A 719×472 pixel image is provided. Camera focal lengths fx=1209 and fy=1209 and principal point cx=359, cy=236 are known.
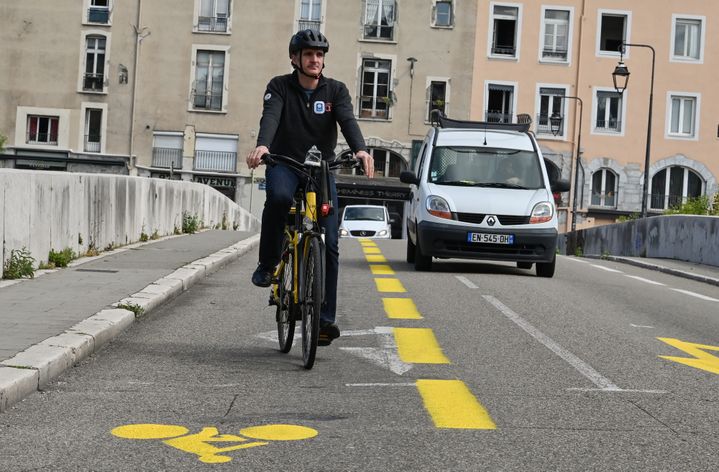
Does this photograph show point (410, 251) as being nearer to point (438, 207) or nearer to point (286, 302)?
point (438, 207)

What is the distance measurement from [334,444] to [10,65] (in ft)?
177

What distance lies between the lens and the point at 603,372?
24.3 ft

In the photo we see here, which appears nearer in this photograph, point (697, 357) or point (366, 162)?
point (366, 162)

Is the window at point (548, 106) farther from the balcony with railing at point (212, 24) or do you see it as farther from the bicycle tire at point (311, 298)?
the bicycle tire at point (311, 298)

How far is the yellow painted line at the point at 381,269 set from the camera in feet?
50.4

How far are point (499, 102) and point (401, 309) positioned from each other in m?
46.4

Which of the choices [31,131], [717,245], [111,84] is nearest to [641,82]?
[111,84]

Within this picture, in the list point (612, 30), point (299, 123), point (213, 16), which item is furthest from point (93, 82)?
point (299, 123)

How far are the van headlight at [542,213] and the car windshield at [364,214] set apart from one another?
25.0 meters

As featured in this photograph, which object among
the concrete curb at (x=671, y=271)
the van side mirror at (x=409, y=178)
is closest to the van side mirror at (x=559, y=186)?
the van side mirror at (x=409, y=178)

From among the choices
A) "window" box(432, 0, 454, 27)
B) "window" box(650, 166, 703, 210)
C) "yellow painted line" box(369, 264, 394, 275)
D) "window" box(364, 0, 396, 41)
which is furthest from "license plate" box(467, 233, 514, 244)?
"window" box(650, 166, 703, 210)

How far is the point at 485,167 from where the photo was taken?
1644 centimetres

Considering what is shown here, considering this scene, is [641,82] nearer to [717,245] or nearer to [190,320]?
[717,245]

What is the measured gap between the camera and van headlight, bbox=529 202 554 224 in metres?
15.6
